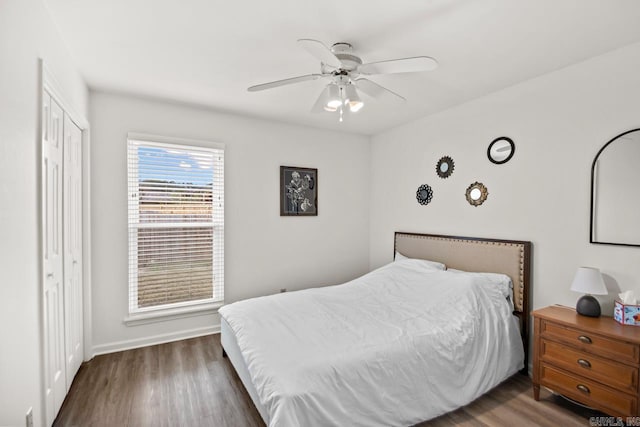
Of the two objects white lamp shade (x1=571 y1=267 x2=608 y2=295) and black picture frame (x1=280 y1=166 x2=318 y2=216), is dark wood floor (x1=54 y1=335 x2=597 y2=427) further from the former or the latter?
black picture frame (x1=280 y1=166 x2=318 y2=216)

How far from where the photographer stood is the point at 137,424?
2088 millimetres

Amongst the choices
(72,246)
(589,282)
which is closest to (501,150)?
(589,282)

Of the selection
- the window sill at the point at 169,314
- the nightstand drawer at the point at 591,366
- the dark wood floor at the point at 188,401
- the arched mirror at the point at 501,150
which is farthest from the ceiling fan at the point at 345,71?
the window sill at the point at 169,314

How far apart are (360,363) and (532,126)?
2.51 metres

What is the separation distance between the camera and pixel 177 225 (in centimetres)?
344

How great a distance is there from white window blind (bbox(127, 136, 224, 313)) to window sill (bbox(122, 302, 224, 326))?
54 mm

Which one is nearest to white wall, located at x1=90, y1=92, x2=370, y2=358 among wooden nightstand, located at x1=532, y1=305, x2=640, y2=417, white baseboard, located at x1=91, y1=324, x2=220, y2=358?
white baseboard, located at x1=91, y1=324, x2=220, y2=358

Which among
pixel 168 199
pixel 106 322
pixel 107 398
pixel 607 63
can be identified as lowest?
pixel 107 398

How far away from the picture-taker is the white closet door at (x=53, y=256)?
190 cm

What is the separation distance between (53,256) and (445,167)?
365 cm

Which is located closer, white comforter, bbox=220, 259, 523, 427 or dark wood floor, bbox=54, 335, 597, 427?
white comforter, bbox=220, 259, 523, 427

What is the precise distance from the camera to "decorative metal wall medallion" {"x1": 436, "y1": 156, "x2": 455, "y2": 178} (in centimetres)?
349

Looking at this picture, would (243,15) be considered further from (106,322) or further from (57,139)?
(106,322)

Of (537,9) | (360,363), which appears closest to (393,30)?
(537,9)
